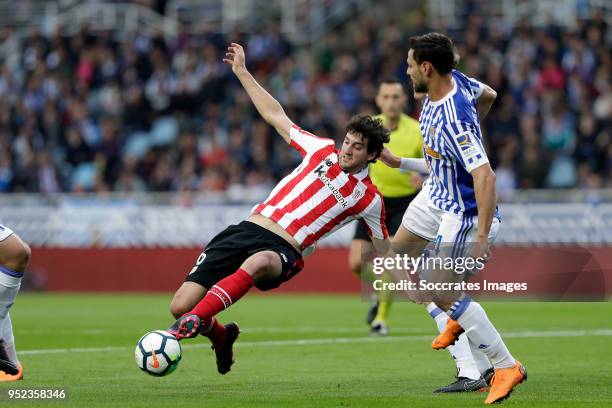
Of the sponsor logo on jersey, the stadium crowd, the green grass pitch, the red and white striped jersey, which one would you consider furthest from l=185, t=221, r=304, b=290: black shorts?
the stadium crowd

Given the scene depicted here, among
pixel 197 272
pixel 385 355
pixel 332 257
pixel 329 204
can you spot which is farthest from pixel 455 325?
pixel 332 257

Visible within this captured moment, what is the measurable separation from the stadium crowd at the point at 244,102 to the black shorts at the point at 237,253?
12.4 m

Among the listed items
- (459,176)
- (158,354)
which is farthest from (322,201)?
(158,354)

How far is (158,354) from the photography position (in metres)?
7.79

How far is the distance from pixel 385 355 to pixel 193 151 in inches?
544

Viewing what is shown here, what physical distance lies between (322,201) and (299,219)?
0.21 metres

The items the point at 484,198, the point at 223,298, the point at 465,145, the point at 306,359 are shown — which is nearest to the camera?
the point at 484,198

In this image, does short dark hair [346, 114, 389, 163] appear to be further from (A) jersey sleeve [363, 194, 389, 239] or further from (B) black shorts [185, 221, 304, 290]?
(B) black shorts [185, 221, 304, 290]

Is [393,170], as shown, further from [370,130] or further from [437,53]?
[437,53]

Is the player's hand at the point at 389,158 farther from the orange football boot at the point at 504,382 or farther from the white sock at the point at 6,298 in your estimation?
the white sock at the point at 6,298

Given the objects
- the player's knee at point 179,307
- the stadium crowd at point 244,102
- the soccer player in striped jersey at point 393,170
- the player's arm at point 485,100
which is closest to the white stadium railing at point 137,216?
the stadium crowd at point 244,102

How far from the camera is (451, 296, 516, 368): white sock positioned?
8180mm

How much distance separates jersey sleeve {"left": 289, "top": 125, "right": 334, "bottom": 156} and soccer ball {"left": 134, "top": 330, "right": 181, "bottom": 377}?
200 centimetres

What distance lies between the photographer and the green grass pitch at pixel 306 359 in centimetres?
824
